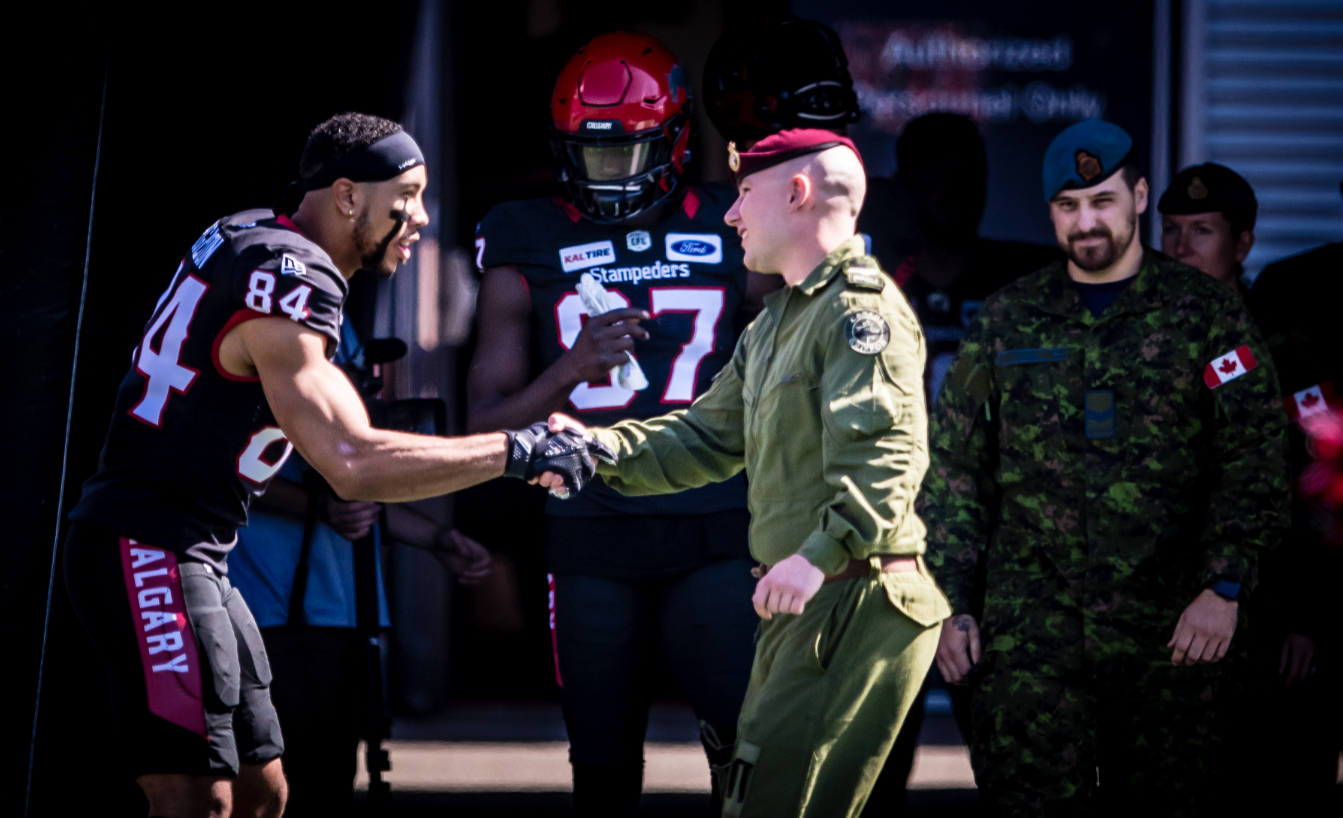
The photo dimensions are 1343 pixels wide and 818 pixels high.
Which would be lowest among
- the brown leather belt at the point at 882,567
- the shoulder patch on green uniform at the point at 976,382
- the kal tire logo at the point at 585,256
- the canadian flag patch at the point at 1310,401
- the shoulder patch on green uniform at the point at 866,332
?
the brown leather belt at the point at 882,567

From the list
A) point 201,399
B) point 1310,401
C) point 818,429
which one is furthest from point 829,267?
point 1310,401

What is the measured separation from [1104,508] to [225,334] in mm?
2418

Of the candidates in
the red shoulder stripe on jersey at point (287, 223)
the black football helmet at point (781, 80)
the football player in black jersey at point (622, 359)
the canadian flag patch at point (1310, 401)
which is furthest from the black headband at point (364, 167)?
the canadian flag patch at point (1310, 401)

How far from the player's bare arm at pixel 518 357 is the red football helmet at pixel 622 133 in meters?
0.38

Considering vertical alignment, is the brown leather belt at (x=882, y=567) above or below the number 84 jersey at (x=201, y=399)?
Answer: below

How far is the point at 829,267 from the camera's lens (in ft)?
10.7

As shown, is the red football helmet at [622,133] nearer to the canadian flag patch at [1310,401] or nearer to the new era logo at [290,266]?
the new era logo at [290,266]

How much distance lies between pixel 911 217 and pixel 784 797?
127 inches

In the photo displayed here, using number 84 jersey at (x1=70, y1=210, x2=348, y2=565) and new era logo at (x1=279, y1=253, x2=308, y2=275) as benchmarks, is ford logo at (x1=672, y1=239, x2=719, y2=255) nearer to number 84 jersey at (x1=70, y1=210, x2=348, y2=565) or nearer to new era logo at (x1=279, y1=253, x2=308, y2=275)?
number 84 jersey at (x1=70, y1=210, x2=348, y2=565)

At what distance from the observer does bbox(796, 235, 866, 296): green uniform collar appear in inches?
128

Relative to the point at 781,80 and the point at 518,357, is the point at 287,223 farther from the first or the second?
the point at 781,80

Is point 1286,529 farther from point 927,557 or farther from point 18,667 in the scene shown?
point 18,667

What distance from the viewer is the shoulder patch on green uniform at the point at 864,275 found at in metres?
3.18

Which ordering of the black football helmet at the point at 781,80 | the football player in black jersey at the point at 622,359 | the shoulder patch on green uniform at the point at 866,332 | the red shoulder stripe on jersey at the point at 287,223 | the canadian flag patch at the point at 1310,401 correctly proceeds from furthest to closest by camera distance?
the black football helmet at the point at 781,80
the canadian flag patch at the point at 1310,401
the football player in black jersey at the point at 622,359
the red shoulder stripe on jersey at the point at 287,223
the shoulder patch on green uniform at the point at 866,332
